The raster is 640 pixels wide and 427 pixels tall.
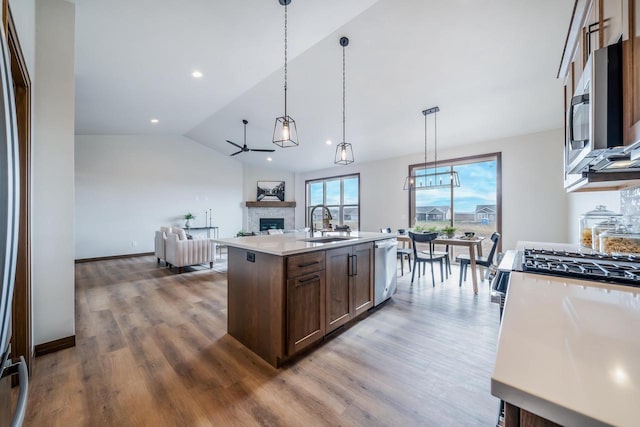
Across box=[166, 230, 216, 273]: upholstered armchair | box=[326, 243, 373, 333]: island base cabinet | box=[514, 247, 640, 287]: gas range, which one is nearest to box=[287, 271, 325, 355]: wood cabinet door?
box=[326, 243, 373, 333]: island base cabinet

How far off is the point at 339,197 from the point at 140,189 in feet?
18.6

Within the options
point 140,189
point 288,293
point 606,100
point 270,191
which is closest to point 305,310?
point 288,293

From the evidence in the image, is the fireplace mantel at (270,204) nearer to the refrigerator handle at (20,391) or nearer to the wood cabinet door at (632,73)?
the refrigerator handle at (20,391)

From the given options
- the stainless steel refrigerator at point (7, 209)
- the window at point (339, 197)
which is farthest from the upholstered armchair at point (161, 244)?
the stainless steel refrigerator at point (7, 209)

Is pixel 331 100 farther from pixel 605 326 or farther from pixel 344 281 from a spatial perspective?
pixel 605 326

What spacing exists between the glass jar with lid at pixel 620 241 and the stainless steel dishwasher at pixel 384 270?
1759mm

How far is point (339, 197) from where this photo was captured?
8.35 m

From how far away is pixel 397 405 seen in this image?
156cm

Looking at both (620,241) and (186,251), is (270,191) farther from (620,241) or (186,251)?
(620,241)

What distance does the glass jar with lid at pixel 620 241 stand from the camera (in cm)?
151

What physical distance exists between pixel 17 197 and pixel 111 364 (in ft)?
6.85

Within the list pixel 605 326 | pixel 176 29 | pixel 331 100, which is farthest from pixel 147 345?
pixel 331 100

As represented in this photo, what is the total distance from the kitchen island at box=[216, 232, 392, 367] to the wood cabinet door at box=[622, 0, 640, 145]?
1675 millimetres

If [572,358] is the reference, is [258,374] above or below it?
below
